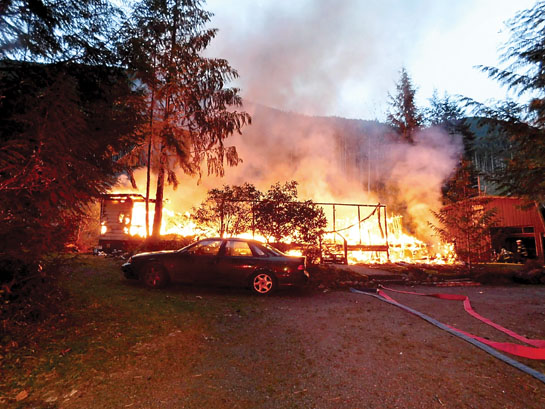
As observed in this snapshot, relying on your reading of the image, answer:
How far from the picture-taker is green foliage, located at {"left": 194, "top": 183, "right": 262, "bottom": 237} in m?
9.77

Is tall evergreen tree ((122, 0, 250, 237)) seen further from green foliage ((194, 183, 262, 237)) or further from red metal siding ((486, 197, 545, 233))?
red metal siding ((486, 197, 545, 233))

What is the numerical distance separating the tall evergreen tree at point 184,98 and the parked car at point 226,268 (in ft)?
19.3

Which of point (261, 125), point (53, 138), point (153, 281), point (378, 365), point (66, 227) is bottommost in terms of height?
point (378, 365)

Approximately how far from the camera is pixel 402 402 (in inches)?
92.8

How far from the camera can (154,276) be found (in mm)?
6844

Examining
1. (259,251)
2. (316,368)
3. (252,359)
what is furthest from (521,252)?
(252,359)

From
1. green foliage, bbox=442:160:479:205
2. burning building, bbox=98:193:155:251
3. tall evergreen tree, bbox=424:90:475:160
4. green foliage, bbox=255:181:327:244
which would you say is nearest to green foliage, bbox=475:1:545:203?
green foliage, bbox=442:160:479:205

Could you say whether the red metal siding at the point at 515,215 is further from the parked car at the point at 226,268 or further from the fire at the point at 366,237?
the parked car at the point at 226,268

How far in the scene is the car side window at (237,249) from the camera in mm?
6863

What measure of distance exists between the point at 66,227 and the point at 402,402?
4288mm

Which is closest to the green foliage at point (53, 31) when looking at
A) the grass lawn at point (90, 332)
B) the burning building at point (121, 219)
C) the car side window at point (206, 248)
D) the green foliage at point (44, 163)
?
the green foliage at point (44, 163)

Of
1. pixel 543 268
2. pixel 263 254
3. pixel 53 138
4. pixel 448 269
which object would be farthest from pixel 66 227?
pixel 543 268

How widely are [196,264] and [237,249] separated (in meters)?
1.05

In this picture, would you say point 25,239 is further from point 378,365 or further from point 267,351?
point 378,365
